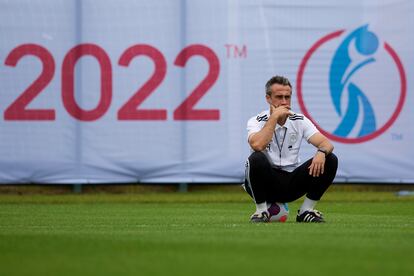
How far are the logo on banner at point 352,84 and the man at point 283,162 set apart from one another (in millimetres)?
5900

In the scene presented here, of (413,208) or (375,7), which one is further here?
(375,7)

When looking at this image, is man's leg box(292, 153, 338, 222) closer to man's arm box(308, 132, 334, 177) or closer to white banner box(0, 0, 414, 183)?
man's arm box(308, 132, 334, 177)

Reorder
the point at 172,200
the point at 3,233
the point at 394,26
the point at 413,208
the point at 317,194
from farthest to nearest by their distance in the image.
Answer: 1. the point at 394,26
2. the point at 172,200
3. the point at 413,208
4. the point at 317,194
5. the point at 3,233

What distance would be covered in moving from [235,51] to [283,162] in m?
6.10

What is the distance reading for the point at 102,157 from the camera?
1474cm

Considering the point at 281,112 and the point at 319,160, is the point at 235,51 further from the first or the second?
the point at 319,160

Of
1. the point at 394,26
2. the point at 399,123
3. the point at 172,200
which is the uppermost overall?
the point at 394,26

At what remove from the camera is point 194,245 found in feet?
21.8

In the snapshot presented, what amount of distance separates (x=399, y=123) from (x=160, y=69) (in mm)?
3424

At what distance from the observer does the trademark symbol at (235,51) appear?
14.8m

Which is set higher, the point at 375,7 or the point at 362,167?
the point at 375,7

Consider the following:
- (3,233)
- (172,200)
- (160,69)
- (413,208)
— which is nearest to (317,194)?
(3,233)

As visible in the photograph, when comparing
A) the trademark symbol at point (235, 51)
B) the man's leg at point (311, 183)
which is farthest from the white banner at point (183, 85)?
the man's leg at point (311, 183)

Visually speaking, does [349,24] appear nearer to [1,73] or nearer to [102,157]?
[102,157]
